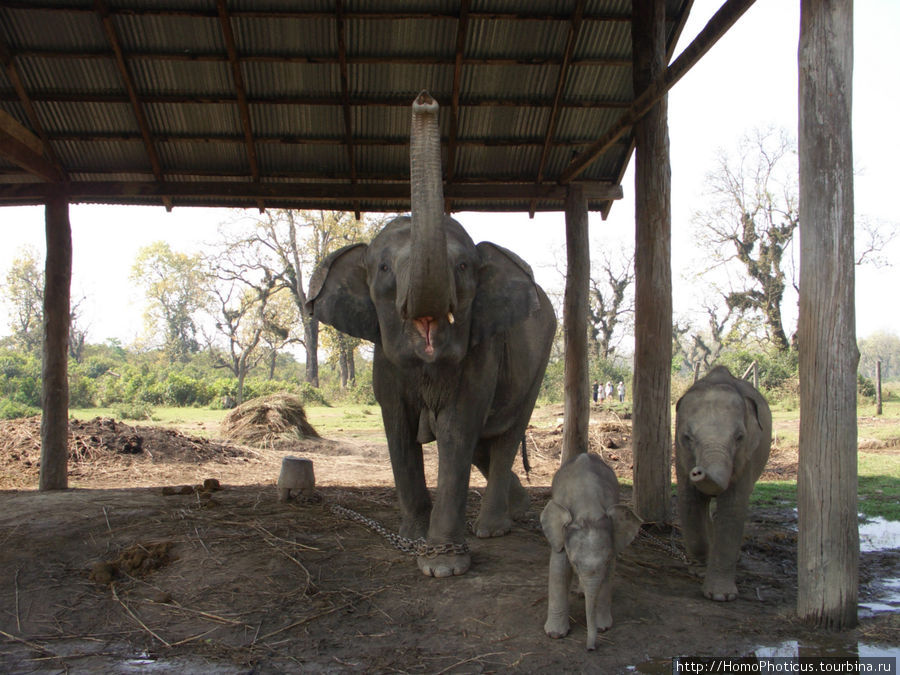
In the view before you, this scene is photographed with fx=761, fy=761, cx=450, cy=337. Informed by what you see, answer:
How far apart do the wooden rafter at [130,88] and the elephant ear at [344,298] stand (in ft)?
15.2

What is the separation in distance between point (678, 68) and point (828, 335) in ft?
11.2

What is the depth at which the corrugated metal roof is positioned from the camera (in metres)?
8.88

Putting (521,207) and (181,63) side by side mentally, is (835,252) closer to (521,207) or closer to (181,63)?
(521,207)

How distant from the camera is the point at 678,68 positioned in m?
7.11

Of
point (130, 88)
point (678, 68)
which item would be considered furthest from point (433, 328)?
point (130, 88)

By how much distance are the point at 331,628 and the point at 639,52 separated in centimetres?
681

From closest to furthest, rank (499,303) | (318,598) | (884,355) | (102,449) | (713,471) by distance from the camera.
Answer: (713,471)
(318,598)
(499,303)
(102,449)
(884,355)

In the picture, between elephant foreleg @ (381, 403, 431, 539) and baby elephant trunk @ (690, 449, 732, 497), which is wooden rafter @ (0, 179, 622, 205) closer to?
elephant foreleg @ (381, 403, 431, 539)

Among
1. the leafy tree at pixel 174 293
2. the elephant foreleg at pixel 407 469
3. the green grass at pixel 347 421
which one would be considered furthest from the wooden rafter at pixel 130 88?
the leafy tree at pixel 174 293

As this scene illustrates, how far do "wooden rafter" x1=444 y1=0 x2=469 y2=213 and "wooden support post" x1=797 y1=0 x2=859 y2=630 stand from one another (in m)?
4.60

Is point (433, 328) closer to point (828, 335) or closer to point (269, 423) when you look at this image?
point (828, 335)

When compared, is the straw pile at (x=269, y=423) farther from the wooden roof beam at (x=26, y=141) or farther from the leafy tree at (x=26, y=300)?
the leafy tree at (x=26, y=300)

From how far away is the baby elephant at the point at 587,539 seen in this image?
14.7 feet

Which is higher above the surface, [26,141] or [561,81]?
[561,81]
